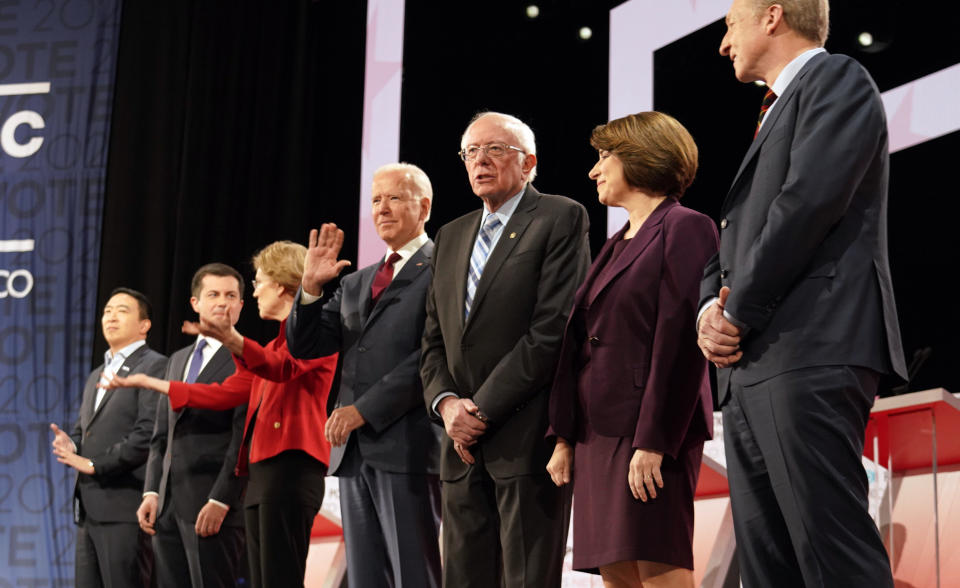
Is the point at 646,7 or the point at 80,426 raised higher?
the point at 646,7

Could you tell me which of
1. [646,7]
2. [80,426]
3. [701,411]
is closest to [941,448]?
[701,411]

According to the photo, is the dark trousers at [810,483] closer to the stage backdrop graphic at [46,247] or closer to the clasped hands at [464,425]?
the clasped hands at [464,425]

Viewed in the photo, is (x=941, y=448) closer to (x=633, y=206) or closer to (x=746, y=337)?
(x=633, y=206)

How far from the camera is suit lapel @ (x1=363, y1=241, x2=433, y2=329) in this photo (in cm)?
310

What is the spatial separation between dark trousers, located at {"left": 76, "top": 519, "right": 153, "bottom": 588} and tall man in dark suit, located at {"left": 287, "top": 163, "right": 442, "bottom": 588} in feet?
5.75

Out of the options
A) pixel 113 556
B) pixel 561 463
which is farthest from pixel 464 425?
pixel 113 556

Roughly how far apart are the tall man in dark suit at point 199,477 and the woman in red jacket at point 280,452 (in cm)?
24

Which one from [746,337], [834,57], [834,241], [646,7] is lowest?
[746,337]

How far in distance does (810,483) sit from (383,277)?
1.78 m

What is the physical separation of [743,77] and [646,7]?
3.27 m

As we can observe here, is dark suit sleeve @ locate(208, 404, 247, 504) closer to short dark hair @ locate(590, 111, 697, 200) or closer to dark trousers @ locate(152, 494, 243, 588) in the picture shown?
dark trousers @ locate(152, 494, 243, 588)

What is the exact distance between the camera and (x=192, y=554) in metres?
3.79

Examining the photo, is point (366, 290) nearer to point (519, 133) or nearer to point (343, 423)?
point (343, 423)

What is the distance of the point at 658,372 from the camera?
87.2 inches
